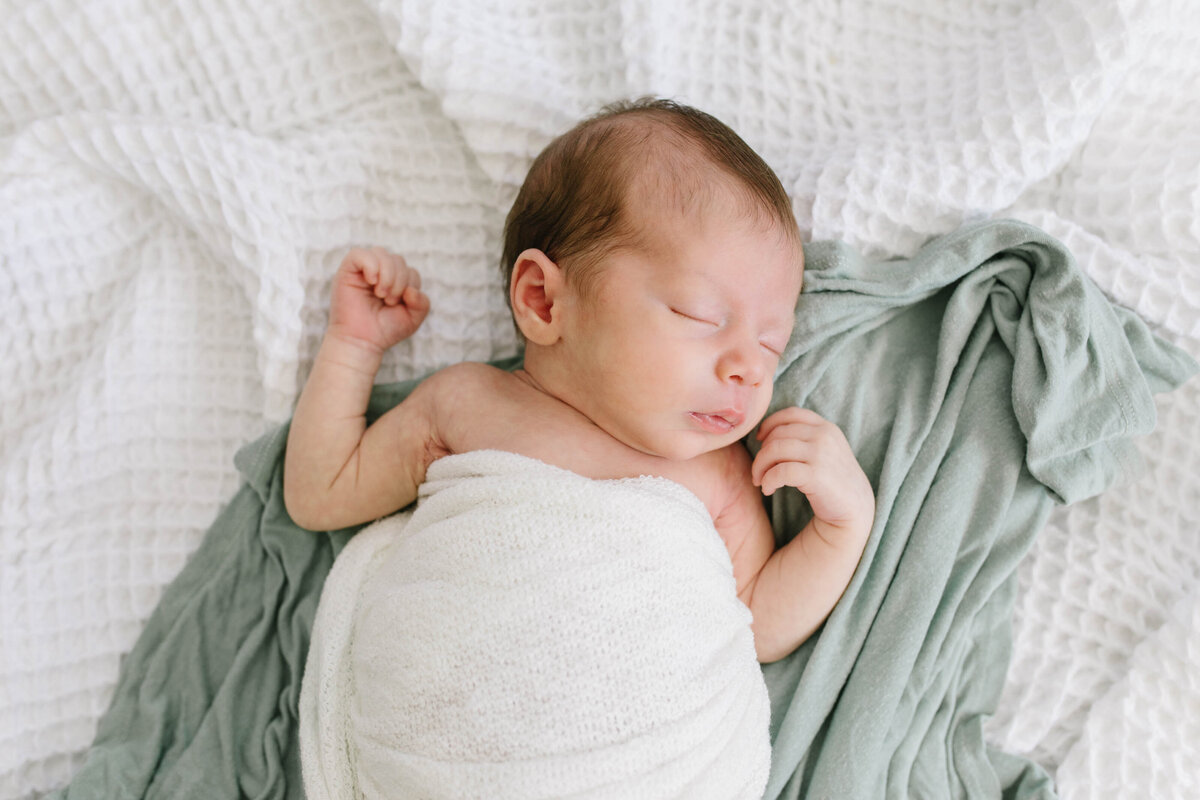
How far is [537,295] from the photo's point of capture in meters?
1.31

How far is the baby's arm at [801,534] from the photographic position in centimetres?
128

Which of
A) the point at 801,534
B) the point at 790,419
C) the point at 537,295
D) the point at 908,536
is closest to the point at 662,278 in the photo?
the point at 537,295

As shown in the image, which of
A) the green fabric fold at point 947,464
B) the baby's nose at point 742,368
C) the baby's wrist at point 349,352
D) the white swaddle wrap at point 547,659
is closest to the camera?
the white swaddle wrap at point 547,659

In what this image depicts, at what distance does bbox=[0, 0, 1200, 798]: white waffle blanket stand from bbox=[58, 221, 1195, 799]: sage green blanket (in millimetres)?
74

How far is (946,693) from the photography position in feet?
4.50

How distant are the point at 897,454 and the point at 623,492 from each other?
453 millimetres

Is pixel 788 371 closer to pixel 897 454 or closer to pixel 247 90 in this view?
pixel 897 454

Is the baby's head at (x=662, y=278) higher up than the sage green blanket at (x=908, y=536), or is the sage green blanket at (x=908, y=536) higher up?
the baby's head at (x=662, y=278)

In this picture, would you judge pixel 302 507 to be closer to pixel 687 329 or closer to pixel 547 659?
pixel 547 659

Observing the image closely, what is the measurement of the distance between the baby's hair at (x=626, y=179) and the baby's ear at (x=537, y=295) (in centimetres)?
2

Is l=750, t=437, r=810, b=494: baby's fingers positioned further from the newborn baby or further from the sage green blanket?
the sage green blanket

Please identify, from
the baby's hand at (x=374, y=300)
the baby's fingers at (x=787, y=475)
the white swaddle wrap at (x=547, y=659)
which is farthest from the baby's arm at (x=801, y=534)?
the baby's hand at (x=374, y=300)

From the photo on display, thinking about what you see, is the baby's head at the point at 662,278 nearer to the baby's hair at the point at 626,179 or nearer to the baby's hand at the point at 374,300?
the baby's hair at the point at 626,179

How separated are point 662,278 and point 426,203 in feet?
1.82
